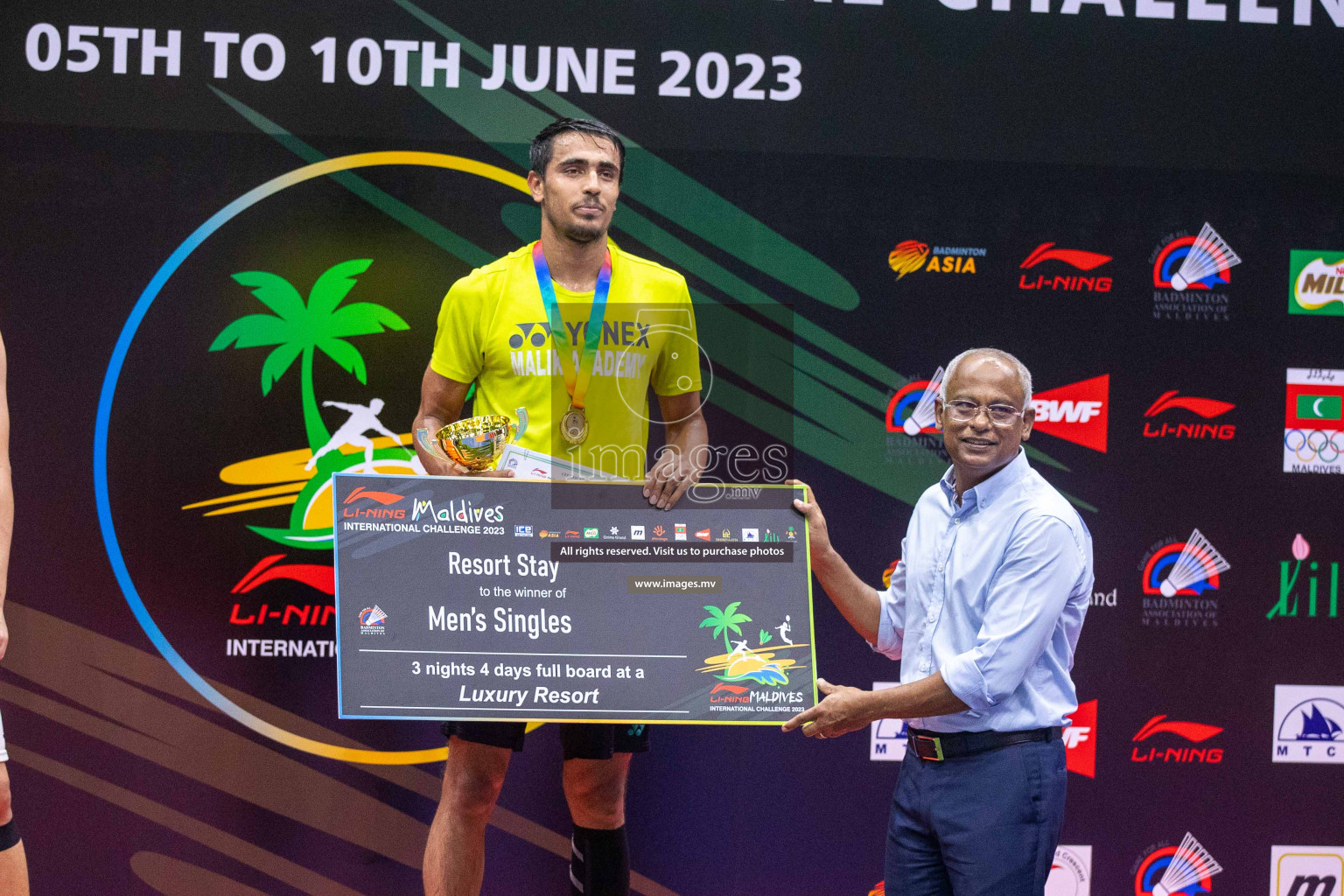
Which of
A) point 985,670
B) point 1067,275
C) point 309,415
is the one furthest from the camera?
point 1067,275

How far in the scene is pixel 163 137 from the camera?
313cm

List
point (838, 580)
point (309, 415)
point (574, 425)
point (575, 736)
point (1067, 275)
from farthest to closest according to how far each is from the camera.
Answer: point (1067, 275)
point (309, 415)
point (575, 736)
point (574, 425)
point (838, 580)

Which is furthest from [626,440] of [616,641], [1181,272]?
[1181,272]

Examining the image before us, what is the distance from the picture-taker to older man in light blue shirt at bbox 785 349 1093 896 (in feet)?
6.40

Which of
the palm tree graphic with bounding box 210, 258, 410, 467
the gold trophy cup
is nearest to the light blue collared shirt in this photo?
the gold trophy cup

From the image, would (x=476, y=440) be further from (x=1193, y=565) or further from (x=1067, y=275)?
(x=1193, y=565)

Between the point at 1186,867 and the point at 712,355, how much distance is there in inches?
90.4

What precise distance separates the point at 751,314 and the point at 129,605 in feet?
7.12

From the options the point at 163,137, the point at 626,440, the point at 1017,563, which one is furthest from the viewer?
the point at 163,137

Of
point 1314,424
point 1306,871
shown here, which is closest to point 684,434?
point 1314,424

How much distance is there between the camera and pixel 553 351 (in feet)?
8.27

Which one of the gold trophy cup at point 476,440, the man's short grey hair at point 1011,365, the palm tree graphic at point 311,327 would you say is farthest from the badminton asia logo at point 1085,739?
the palm tree graphic at point 311,327

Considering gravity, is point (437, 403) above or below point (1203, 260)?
below

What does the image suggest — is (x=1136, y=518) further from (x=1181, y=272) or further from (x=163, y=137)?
(x=163, y=137)
